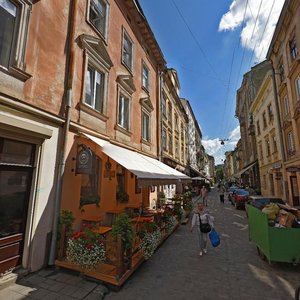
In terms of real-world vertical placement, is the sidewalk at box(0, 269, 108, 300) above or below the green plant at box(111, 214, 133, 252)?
below

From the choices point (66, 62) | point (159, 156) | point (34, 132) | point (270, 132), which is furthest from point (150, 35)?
point (270, 132)

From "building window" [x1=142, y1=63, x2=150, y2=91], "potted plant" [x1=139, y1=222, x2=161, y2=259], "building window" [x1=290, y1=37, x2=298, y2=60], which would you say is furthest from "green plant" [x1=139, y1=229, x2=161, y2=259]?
"building window" [x1=290, y1=37, x2=298, y2=60]

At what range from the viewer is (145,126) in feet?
48.5

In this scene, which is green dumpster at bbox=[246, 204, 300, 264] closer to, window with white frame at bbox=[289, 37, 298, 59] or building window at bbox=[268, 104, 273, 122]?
window with white frame at bbox=[289, 37, 298, 59]

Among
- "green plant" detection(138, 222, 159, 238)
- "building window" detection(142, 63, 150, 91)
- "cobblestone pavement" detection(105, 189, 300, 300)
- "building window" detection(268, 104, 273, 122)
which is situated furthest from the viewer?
"building window" detection(268, 104, 273, 122)

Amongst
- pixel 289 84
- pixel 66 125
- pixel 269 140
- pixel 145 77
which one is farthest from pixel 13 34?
pixel 269 140

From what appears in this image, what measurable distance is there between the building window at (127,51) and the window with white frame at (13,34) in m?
6.58

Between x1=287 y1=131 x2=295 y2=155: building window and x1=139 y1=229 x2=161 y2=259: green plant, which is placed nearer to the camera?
x1=139 y1=229 x2=161 y2=259: green plant

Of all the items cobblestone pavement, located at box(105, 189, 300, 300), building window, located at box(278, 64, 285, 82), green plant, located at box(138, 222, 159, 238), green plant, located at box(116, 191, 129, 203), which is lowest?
cobblestone pavement, located at box(105, 189, 300, 300)

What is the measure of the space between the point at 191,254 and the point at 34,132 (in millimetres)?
6236

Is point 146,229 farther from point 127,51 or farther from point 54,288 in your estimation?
point 127,51

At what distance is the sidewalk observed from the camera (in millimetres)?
4262

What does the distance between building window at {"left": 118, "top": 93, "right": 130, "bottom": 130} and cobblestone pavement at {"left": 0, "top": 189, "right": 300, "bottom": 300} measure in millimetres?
6651

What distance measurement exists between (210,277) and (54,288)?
147 inches
